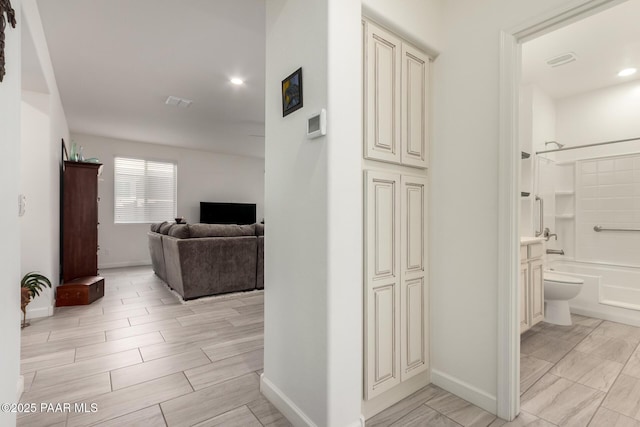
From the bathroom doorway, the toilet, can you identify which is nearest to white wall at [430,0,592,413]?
the bathroom doorway

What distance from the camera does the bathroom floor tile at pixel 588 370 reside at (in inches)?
75.1

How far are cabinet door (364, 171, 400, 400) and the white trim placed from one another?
0.53m

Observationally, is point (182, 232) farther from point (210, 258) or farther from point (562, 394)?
point (562, 394)

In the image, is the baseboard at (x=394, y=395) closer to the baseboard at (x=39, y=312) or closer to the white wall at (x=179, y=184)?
the baseboard at (x=39, y=312)

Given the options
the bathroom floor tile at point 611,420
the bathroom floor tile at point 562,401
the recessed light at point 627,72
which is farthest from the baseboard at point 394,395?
the recessed light at point 627,72

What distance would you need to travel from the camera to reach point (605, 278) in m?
3.44

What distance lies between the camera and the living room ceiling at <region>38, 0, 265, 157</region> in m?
2.29

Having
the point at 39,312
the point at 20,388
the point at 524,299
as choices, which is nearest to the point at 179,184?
the point at 39,312

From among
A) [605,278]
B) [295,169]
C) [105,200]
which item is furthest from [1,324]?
[105,200]

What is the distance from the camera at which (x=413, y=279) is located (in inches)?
70.4

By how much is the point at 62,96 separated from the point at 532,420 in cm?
574

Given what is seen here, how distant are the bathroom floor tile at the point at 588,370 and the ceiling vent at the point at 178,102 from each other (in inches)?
187

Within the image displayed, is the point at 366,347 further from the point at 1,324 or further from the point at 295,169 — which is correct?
the point at 1,324

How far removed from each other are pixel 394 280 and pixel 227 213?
6.21 m
